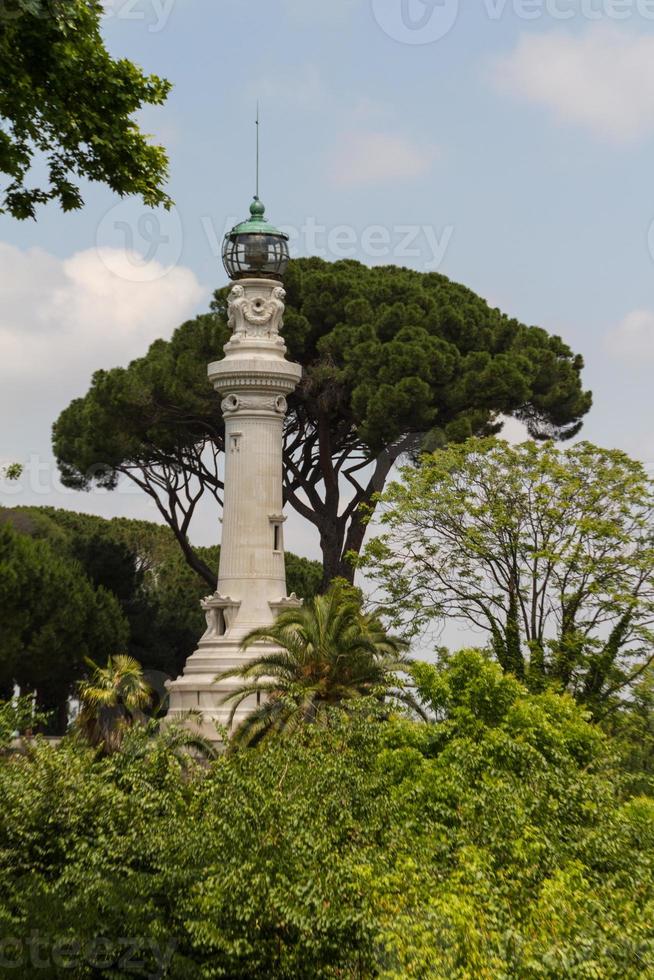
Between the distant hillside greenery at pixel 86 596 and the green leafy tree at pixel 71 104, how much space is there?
28.3 m

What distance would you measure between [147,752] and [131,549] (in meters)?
53.0

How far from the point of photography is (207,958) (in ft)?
78.3

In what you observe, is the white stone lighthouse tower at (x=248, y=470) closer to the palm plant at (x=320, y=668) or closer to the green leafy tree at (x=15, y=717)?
the palm plant at (x=320, y=668)

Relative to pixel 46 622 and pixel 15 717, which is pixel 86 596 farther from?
pixel 15 717

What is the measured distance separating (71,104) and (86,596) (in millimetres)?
41063

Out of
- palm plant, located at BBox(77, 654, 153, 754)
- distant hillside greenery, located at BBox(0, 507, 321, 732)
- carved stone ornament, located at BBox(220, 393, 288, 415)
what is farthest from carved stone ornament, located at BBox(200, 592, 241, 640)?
carved stone ornament, located at BBox(220, 393, 288, 415)

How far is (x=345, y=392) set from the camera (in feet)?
209

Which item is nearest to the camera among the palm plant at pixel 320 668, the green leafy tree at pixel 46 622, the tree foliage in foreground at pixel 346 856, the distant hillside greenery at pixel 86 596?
the tree foliage in foreground at pixel 346 856

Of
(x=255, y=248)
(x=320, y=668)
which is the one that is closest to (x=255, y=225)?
(x=255, y=248)

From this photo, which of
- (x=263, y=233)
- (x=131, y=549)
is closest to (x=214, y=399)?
(x=263, y=233)

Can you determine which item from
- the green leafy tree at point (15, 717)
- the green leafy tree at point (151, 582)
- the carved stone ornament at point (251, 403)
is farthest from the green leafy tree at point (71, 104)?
the green leafy tree at point (151, 582)

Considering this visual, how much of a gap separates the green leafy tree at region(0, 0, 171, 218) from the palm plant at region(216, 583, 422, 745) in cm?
1601

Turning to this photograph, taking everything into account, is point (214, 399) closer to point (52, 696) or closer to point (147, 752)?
point (52, 696)

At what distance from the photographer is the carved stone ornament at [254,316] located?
56.6 metres
